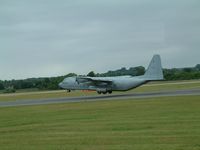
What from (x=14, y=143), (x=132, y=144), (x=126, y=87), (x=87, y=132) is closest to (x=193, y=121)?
(x=87, y=132)

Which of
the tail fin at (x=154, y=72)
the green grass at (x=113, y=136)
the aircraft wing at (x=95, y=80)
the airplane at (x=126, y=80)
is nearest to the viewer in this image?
the green grass at (x=113, y=136)

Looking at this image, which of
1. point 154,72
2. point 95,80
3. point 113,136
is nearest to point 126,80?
point 154,72

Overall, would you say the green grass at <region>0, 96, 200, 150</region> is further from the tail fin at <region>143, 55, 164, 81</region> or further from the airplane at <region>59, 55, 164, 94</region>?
the tail fin at <region>143, 55, 164, 81</region>

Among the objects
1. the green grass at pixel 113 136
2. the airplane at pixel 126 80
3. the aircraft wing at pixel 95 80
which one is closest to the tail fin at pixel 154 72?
the airplane at pixel 126 80

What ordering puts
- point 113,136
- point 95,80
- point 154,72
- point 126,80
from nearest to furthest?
point 113,136
point 126,80
point 154,72
point 95,80

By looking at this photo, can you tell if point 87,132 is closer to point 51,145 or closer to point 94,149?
point 51,145

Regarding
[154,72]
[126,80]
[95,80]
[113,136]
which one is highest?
[154,72]

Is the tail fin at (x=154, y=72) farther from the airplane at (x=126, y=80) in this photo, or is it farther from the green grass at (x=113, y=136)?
the green grass at (x=113, y=136)

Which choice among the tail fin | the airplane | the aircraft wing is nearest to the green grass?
the airplane

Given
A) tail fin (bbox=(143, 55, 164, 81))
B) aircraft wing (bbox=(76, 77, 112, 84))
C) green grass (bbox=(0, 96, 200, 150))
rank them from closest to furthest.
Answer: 1. green grass (bbox=(0, 96, 200, 150))
2. tail fin (bbox=(143, 55, 164, 81))
3. aircraft wing (bbox=(76, 77, 112, 84))

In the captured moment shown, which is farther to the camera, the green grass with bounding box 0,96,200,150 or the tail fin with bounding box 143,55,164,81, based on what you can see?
the tail fin with bounding box 143,55,164,81

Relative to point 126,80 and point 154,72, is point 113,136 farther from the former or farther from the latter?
point 154,72

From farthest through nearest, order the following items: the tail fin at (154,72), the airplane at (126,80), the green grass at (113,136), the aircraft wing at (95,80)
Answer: the aircraft wing at (95,80) < the tail fin at (154,72) < the airplane at (126,80) < the green grass at (113,136)

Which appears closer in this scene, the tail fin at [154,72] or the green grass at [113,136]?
the green grass at [113,136]
